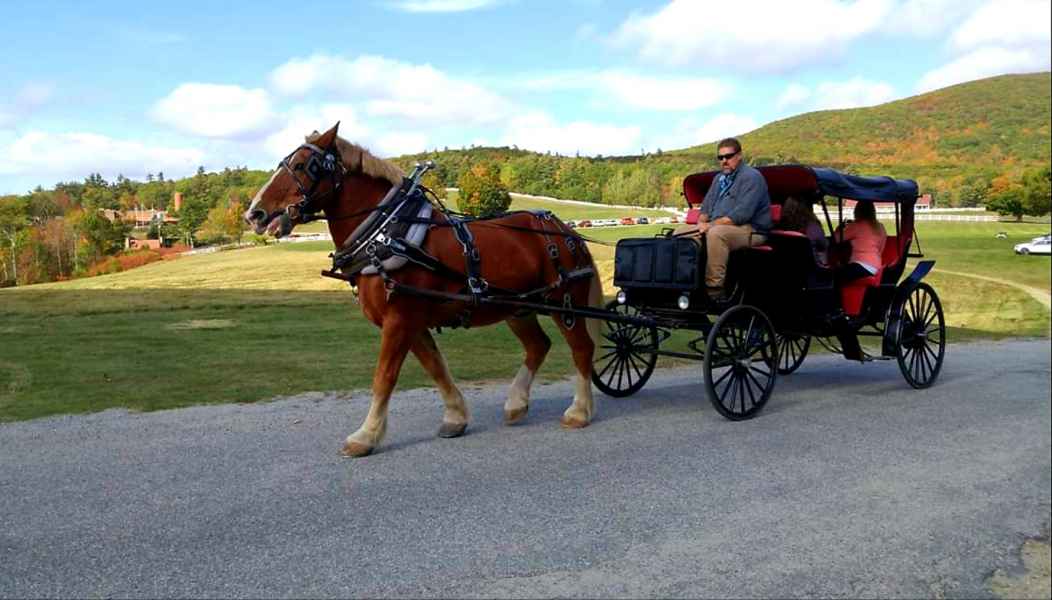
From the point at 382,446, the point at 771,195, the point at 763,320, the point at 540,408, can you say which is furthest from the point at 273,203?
the point at 771,195

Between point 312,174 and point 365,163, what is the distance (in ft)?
1.75

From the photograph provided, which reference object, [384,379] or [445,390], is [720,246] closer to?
[445,390]

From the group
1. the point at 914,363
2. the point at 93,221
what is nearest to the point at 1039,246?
the point at 914,363

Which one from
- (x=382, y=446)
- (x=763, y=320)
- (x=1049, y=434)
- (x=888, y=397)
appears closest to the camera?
(x=1049, y=434)

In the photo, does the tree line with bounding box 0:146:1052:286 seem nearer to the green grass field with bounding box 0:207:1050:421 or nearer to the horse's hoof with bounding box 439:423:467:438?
the green grass field with bounding box 0:207:1050:421

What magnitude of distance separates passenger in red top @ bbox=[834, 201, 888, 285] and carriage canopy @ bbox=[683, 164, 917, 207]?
10.3 inches

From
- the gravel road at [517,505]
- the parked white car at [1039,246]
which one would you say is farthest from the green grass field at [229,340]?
the gravel road at [517,505]

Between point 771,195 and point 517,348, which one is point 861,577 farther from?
point 517,348

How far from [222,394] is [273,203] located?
11.9ft

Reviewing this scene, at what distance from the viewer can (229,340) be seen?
14.0 meters

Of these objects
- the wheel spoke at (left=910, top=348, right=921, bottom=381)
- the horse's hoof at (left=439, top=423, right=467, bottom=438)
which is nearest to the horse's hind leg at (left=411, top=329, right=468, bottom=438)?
the horse's hoof at (left=439, top=423, right=467, bottom=438)

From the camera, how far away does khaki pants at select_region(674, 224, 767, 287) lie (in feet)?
25.4

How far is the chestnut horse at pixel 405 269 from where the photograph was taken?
21.1ft

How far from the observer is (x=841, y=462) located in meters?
6.24
